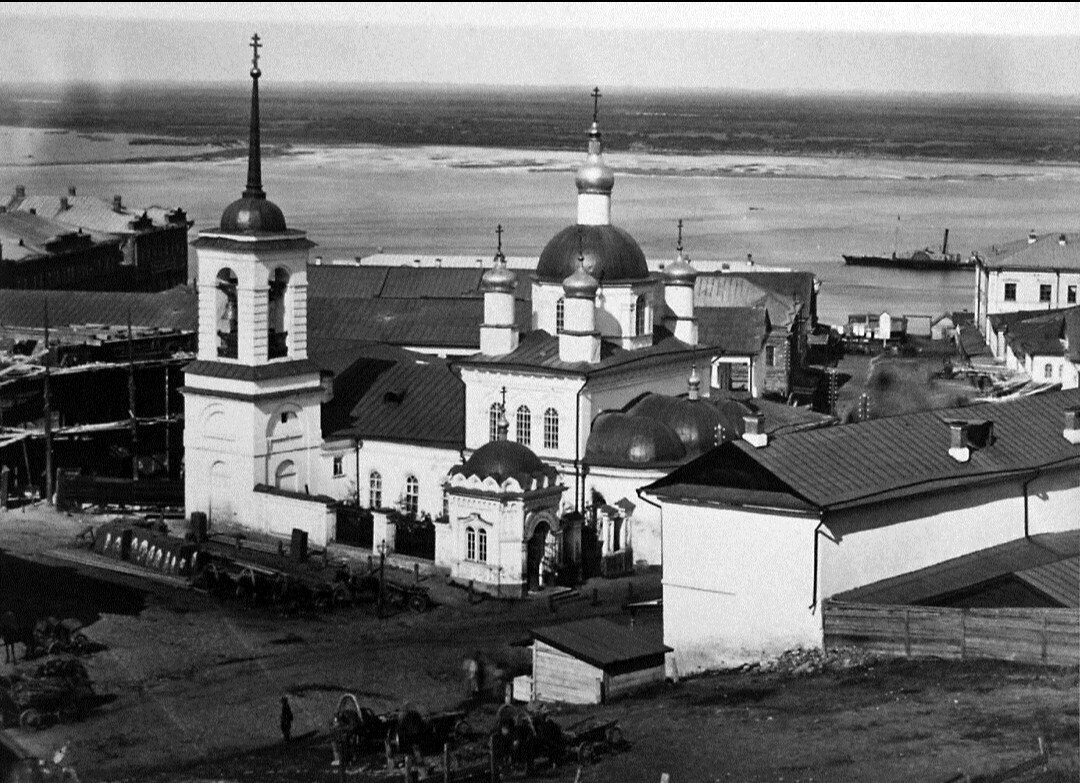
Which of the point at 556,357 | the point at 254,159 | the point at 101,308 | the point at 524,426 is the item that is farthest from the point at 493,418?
the point at 101,308

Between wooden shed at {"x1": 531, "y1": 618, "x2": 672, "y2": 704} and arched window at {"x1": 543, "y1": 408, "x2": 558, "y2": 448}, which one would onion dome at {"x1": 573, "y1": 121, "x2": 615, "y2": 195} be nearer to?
arched window at {"x1": 543, "y1": 408, "x2": 558, "y2": 448}

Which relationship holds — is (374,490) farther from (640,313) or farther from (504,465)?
(504,465)

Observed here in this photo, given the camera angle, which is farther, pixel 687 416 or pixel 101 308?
pixel 101 308

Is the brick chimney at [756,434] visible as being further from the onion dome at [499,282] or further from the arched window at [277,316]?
the arched window at [277,316]

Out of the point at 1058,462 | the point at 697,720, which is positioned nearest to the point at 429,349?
the point at 1058,462

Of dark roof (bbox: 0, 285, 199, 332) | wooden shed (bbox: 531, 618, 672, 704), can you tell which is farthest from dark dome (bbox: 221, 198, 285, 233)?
dark roof (bbox: 0, 285, 199, 332)

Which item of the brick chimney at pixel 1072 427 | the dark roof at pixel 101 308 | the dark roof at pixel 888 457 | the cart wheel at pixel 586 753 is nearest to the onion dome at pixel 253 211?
the dark roof at pixel 888 457
